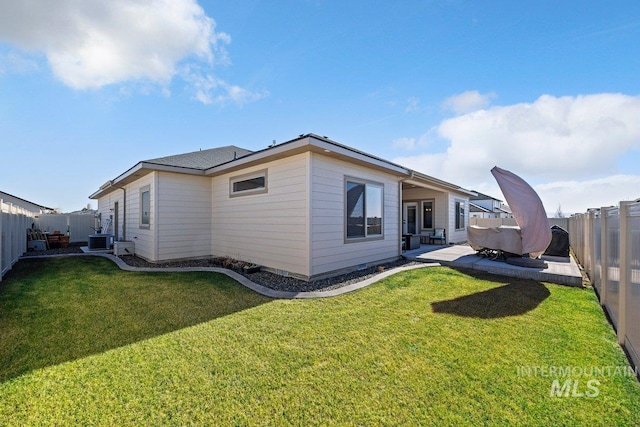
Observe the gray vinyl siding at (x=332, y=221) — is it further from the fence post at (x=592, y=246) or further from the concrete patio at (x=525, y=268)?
the fence post at (x=592, y=246)

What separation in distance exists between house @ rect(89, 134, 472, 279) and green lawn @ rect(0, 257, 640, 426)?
1950mm

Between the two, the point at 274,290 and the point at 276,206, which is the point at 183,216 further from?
the point at 274,290

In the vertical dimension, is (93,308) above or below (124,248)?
below

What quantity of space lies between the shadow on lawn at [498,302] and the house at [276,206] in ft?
9.38

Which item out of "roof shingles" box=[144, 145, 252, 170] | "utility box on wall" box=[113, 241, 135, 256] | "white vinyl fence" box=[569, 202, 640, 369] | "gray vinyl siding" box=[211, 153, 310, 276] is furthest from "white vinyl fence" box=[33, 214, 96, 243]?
"white vinyl fence" box=[569, 202, 640, 369]

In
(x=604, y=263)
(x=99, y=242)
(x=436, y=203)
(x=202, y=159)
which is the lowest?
(x=99, y=242)

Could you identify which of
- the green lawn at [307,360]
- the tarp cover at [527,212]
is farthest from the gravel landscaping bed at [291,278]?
the tarp cover at [527,212]

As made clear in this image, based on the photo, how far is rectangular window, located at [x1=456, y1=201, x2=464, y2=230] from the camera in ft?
46.1

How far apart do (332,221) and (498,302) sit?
12.0 ft

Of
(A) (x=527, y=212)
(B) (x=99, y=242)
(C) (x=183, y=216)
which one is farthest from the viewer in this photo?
(B) (x=99, y=242)

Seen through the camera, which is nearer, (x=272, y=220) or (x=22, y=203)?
(x=272, y=220)

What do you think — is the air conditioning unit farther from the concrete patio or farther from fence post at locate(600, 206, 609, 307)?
fence post at locate(600, 206, 609, 307)

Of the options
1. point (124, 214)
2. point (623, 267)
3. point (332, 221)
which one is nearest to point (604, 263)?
point (623, 267)

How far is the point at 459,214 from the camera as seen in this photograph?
46.9 feet
